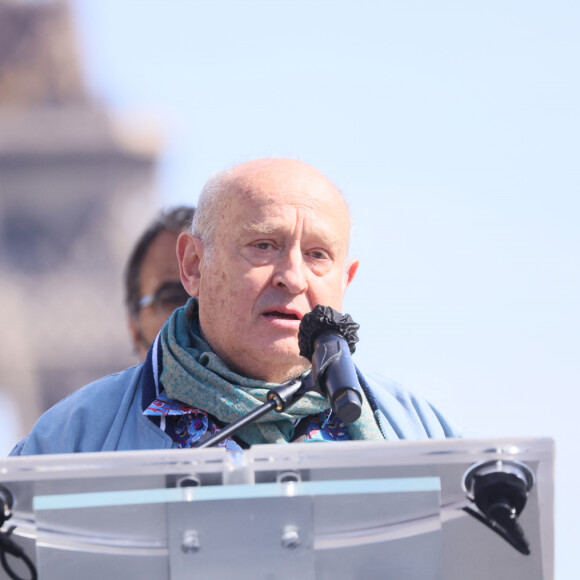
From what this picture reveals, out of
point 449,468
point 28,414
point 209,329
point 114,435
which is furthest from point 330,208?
point 28,414

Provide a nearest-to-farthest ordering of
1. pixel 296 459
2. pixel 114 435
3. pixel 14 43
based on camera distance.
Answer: pixel 296 459, pixel 114 435, pixel 14 43

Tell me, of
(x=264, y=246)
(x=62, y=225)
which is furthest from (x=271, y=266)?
(x=62, y=225)

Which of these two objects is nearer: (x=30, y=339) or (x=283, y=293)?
(x=283, y=293)

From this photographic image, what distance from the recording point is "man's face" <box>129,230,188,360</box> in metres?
4.99

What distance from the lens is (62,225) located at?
26672mm

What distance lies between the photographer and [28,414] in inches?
1066

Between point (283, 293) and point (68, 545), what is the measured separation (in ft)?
4.32

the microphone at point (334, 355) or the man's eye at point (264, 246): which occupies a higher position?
the man's eye at point (264, 246)

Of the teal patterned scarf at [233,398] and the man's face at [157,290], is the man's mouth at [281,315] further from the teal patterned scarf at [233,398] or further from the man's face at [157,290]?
the man's face at [157,290]

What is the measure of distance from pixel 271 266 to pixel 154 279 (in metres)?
1.91

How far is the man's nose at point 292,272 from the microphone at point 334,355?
0.56m

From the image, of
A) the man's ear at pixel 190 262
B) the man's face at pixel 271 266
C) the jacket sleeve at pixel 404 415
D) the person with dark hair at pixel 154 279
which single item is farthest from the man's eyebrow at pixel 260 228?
the person with dark hair at pixel 154 279

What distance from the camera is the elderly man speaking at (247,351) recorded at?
3.14 metres

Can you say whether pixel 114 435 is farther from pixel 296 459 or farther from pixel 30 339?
pixel 30 339
